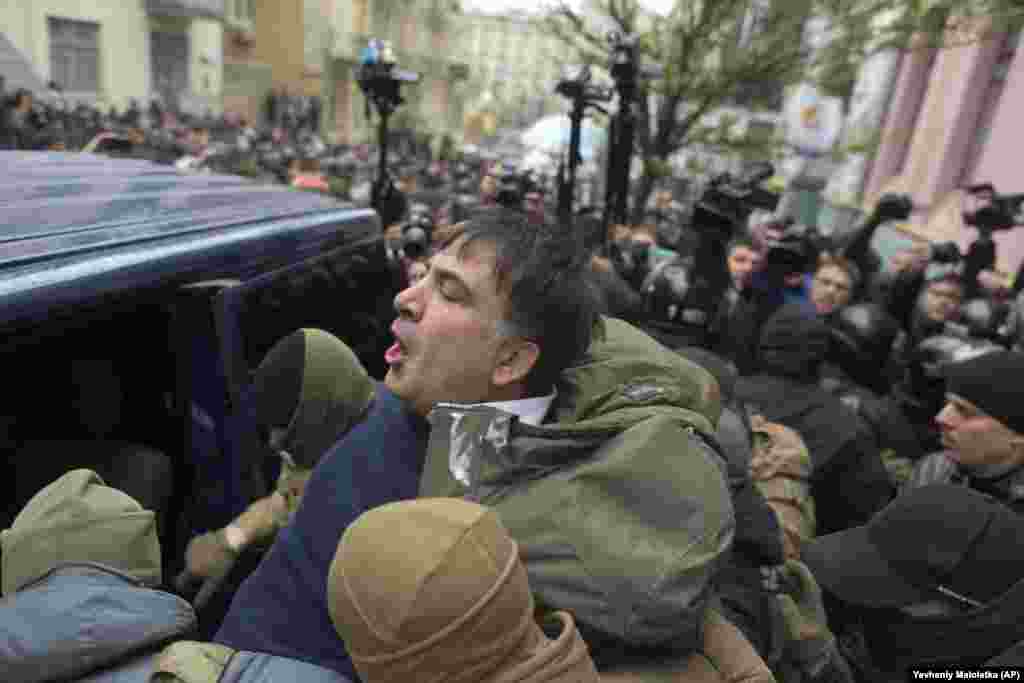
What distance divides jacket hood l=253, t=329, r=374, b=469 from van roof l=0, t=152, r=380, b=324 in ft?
0.85

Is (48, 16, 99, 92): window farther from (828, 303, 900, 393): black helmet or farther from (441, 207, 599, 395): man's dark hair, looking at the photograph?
(441, 207, 599, 395): man's dark hair

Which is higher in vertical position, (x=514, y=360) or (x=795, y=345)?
(x=514, y=360)

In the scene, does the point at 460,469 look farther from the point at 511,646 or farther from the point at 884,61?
the point at 884,61

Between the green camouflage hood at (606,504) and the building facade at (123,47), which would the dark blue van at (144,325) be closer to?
the green camouflage hood at (606,504)

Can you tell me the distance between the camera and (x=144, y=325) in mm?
1775

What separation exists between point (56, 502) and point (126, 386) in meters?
0.72

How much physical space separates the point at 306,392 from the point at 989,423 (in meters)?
1.86

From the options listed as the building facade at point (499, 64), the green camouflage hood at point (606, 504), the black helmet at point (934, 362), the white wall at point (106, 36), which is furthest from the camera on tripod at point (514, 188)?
the building facade at point (499, 64)

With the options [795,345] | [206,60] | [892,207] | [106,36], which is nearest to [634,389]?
[795,345]

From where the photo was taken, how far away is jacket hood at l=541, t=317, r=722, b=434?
1.33m

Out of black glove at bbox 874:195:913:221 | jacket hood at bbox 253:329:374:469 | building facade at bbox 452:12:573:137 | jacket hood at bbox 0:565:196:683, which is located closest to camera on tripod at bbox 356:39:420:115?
jacket hood at bbox 253:329:374:469

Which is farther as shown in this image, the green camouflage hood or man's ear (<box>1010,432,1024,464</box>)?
man's ear (<box>1010,432,1024,464</box>)

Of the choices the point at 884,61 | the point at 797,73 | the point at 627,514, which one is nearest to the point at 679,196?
the point at 797,73

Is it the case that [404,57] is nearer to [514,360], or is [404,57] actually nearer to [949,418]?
[949,418]
